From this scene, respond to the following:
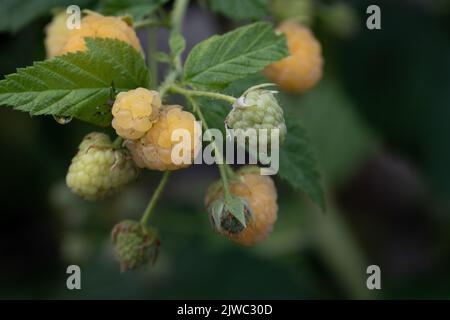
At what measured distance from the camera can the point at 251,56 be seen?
119 cm

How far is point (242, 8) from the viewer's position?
147 cm

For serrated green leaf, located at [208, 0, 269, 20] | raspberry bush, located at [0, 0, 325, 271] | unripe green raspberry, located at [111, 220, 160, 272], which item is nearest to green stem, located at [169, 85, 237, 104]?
raspberry bush, located at [0, 0, 325, 271]

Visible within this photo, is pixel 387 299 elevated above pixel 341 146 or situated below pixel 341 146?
below

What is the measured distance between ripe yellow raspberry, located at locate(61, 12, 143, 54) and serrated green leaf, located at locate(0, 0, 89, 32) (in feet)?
1.00

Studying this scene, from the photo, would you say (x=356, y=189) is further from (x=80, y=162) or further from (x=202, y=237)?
(x=80, y=162)

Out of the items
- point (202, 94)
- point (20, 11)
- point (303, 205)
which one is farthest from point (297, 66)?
point (303, 205)


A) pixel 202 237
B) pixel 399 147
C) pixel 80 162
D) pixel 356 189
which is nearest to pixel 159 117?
pixel 80 162

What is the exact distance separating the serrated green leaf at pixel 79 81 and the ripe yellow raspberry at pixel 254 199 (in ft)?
0.71

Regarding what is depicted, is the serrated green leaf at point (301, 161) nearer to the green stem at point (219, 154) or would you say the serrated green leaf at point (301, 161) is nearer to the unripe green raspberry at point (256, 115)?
the green stem at point (219, 154)

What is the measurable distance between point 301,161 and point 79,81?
1.42ft

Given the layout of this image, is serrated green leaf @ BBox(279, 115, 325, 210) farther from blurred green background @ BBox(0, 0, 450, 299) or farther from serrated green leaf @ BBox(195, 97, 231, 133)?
blurred green background @ BBox(0, 0, 450, 299)

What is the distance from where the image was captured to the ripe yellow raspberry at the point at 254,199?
1183 mm

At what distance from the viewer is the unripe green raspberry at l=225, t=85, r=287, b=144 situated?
1007mm

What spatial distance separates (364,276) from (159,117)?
1.61 meters
